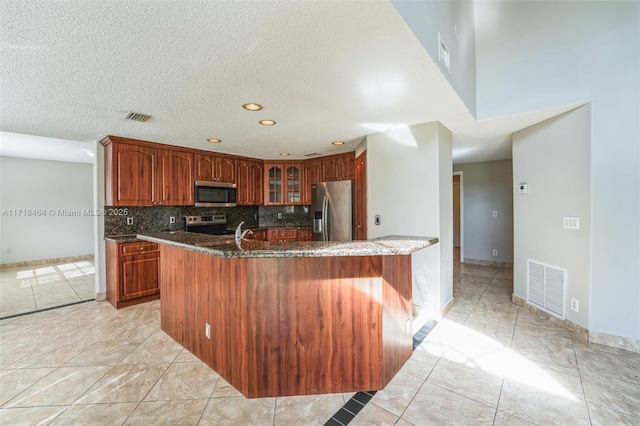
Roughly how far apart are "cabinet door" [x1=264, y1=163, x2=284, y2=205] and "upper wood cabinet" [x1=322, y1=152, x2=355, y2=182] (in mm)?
929

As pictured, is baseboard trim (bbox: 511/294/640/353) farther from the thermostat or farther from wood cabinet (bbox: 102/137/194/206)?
wood cabinet (bbox: 102/137/194/206)

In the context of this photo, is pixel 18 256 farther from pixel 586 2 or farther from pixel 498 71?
pixel 586 2

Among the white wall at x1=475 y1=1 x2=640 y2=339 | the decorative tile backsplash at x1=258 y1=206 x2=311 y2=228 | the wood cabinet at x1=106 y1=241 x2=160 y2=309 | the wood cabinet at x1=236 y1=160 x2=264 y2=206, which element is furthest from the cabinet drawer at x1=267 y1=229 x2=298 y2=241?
the white wall at x1=475 y1=1 x2=640 y2=339

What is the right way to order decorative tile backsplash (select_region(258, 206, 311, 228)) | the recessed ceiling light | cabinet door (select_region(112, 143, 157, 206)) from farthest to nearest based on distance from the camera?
decorative tile backsplash (select_region(258, 206, 311, 228)) → cabinet door (select_region(112, 143, 157, 206)) → the recessed ceiling light

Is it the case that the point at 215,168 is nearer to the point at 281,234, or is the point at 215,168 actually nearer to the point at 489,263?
the point at 281,234

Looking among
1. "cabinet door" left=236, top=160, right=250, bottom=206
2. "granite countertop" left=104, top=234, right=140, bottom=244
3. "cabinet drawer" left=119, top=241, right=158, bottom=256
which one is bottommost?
"cabinet drawer" left=119, top=241, right=158, bottom=256

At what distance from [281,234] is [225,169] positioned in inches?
62.0

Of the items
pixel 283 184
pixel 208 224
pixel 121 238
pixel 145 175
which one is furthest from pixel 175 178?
pixel 283 184

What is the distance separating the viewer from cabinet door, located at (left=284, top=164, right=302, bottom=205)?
5422mm

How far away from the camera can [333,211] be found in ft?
15.2

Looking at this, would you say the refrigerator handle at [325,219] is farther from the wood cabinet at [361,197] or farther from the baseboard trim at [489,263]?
the baseboard trim at [489,263]

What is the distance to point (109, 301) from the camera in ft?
12.2

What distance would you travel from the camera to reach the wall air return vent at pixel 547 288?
2.82 m

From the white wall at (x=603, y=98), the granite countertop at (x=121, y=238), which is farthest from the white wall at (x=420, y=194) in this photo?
the granite countertop at (x=121, y=238)
